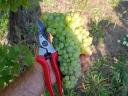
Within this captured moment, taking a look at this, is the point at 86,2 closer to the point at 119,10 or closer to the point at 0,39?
the point at 119,10

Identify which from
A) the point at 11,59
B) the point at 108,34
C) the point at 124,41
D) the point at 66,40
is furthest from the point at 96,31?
the point at 11,59

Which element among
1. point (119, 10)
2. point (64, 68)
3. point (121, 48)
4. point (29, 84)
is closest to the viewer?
point (29, 84)

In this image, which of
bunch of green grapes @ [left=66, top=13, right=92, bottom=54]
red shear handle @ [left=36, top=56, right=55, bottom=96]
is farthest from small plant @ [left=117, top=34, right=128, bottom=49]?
red shear handle @ [left=36, top=56, right=55, bottom=96]

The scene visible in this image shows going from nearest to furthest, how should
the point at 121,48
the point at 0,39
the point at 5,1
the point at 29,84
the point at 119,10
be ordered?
the point at 5,1, the point at 29,84, the point at 0,39, the point at 121,48, the point at 119,10

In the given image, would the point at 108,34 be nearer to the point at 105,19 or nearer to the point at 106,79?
the point at 105,19

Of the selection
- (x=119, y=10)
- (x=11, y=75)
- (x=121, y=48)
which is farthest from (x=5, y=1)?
(x=119, y=10)

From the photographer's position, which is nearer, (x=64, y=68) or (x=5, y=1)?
(x=5, y=1)

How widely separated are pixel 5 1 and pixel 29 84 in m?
0.33

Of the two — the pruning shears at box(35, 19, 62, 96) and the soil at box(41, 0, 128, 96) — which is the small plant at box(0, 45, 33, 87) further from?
the soil at box(41, 0, 128, 96)

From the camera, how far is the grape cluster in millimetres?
1220

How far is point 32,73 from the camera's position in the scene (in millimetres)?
1177

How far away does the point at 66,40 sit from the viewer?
1.21 metres

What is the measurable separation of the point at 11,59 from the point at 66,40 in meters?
0.31

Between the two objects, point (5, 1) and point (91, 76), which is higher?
point (5, 1)
